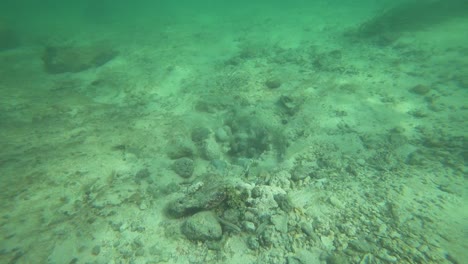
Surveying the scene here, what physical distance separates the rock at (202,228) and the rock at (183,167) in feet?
5.33

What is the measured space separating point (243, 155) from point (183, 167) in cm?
155

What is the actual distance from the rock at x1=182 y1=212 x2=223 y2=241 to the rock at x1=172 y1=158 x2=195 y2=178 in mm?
1624

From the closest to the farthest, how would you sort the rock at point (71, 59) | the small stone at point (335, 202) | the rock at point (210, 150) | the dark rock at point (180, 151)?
the small stone at point (335, 202)
the dark rock at point (180, 151)
the rock at point (210, 150)
the rock at point (71, 59)

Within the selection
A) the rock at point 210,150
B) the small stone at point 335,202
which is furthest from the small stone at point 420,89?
the rock at point 210,150

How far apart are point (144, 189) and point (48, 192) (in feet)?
5.92

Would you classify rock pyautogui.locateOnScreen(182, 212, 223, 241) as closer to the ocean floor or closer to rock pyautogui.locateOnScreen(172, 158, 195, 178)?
the ocean floor

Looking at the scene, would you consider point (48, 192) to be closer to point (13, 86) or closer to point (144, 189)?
point (144, 189)

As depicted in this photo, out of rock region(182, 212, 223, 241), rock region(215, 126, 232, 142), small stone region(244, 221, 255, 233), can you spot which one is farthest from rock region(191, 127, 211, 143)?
small stone region(244, 221, 255, 233)

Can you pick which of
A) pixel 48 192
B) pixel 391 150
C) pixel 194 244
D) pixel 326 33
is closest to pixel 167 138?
pixel 48 192

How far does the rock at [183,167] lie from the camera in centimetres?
575

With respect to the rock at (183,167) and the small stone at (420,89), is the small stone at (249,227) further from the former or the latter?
the small stone at (420,89)

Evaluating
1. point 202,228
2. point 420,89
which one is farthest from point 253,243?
point 420,89

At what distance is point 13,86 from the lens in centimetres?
976

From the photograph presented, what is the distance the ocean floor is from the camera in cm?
404
